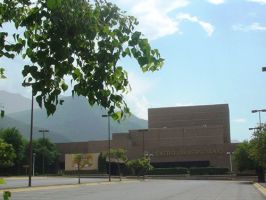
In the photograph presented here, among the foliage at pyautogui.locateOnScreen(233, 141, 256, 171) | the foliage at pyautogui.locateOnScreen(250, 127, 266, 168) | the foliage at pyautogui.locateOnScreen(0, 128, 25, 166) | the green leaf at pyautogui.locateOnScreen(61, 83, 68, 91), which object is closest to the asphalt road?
the foliage at pyautogui.locateOnScreen(250, 127, 266, 168)

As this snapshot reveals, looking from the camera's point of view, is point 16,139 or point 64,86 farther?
point 16,139

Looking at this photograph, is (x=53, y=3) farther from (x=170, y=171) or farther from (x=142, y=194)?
(x=170, y=171)

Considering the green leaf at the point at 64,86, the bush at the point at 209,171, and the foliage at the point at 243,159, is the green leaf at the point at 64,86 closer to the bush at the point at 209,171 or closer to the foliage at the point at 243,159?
the foliage at the point at 243,159

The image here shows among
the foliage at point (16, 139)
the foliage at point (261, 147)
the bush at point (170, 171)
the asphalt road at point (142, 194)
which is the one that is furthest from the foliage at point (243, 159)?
the foliage at point (16, 139)

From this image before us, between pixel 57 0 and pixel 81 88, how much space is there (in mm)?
1032

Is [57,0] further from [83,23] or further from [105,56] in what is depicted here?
[105,56]

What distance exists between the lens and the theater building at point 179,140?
382 ft

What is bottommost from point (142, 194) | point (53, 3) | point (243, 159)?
point (142, 194)

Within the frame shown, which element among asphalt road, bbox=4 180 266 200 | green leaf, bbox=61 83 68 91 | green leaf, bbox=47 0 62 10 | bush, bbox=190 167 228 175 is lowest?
asphalt road, bbox=4 180 266 200

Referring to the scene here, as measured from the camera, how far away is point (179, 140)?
413 ft

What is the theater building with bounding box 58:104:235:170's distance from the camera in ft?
382

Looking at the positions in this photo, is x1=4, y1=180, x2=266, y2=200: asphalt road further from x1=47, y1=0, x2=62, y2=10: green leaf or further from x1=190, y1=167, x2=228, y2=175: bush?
x1=190, y1=167, x2=228, y2=175: bush

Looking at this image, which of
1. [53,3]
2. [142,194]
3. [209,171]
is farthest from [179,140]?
[53,3]

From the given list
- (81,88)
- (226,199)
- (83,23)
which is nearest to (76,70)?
(81,88)
